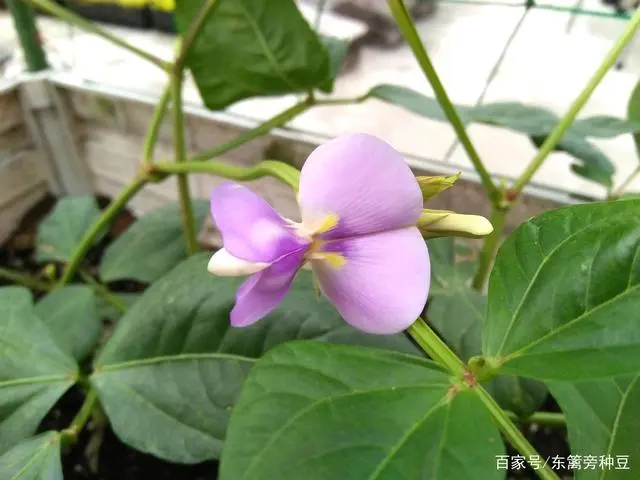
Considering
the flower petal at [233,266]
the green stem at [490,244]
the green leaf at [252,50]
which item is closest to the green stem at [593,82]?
Answer: the green stem at [490,244]

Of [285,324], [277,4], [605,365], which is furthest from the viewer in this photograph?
[277,4]

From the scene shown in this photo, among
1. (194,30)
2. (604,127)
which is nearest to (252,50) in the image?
(194,30)

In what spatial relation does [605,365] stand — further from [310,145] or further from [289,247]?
[310,145]

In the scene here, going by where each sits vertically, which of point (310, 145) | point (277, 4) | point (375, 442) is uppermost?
point (277, 4)

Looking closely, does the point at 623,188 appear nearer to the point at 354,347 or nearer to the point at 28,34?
the point at 354,347

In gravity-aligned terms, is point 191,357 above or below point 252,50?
below

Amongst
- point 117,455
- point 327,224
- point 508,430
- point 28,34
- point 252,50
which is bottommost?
point 117,455

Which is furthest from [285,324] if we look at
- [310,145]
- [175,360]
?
[310,145]
